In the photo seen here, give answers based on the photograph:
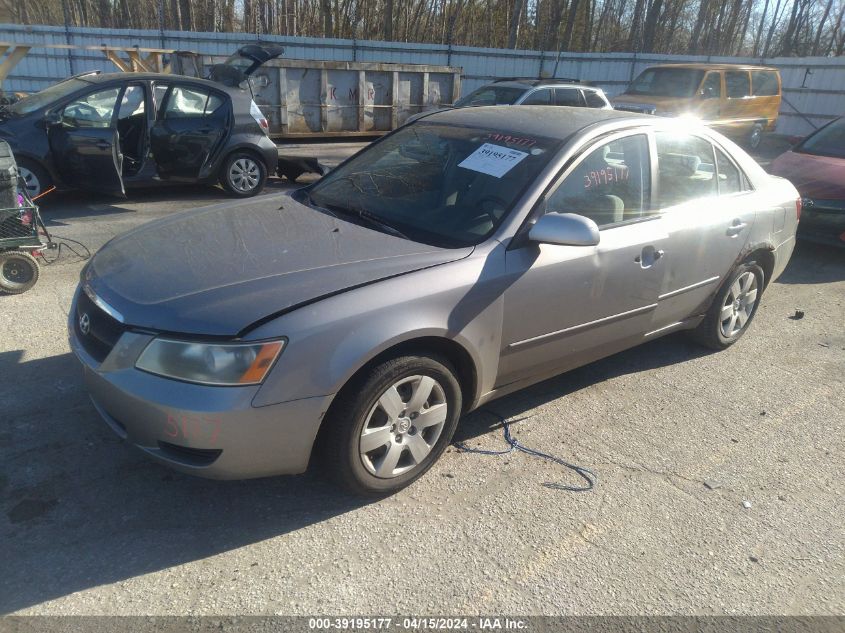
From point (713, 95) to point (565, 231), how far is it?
13451 mm

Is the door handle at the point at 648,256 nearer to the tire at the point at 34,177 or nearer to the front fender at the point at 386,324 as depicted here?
the front fender at the point at 386,324

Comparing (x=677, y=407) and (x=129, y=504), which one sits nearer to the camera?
(x=129, y=504)

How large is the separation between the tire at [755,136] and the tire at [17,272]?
15580 mm

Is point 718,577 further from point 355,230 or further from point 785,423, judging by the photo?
point 355,230

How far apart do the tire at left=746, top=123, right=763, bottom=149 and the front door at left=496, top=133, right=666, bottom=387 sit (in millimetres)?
14015

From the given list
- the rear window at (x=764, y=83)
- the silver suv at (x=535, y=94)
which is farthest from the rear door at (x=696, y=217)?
the rear window at (x=764, y=83)

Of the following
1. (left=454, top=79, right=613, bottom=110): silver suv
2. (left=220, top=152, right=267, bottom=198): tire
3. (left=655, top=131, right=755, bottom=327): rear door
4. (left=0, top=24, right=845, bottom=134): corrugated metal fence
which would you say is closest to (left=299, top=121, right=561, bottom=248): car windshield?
(left=655, top=131, right=755, bottom=327): rear door

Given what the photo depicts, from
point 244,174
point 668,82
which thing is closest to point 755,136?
point 668,82

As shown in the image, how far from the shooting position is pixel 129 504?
2945 mm

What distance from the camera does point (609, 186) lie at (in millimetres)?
3764

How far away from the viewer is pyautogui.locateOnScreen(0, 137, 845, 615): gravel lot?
2570mm

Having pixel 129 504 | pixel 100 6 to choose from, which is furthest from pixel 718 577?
pixel 100 6

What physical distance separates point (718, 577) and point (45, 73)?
57.5 feet

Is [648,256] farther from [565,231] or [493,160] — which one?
[493,160]
